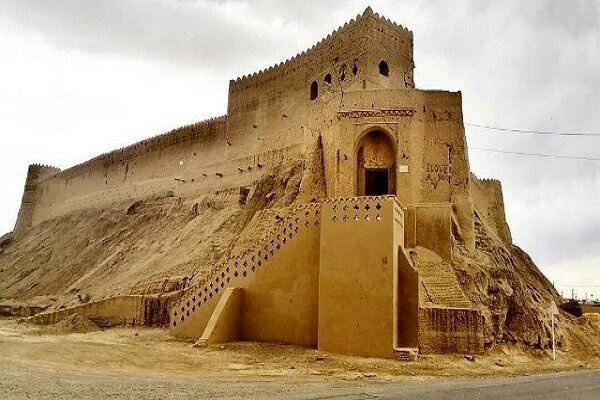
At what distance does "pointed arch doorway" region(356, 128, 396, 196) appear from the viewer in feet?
66.5

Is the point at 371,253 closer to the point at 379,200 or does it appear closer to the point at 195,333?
the point at 379,200

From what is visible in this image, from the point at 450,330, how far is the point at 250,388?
685cm

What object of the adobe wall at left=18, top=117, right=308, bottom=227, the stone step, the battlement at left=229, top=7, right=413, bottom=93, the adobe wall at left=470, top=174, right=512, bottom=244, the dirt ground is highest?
the battlement at left=229, top=7, right=413, bottom=93

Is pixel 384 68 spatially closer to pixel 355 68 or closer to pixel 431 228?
pixel 355 68

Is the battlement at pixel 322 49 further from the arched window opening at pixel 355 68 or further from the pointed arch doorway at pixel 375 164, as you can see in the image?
the pointed arch doorway at pixel 375 164

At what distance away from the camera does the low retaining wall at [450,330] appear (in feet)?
49.4

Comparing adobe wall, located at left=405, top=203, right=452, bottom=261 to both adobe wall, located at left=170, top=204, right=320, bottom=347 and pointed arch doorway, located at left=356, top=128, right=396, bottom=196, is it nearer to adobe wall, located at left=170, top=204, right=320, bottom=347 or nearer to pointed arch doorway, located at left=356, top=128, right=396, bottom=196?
pointed arch doorway, located at left=356, top=128, right=396, bottom=196

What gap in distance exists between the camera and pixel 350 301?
47.3ft

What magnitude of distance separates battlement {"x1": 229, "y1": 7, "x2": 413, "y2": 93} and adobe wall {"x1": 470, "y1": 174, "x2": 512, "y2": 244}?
Result: 6708mm

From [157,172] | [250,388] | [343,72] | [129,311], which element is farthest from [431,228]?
[157,172]

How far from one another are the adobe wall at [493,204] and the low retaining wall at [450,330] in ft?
33.2

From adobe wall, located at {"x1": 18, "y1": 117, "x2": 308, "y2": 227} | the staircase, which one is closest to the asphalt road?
the staircase

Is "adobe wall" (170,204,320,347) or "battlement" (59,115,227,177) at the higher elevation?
"battlement" (59,115,227,177)

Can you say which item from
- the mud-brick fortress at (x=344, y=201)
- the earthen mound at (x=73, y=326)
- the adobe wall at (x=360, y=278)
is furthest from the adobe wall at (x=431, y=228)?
the earthen mound at (x=73, y=326)
